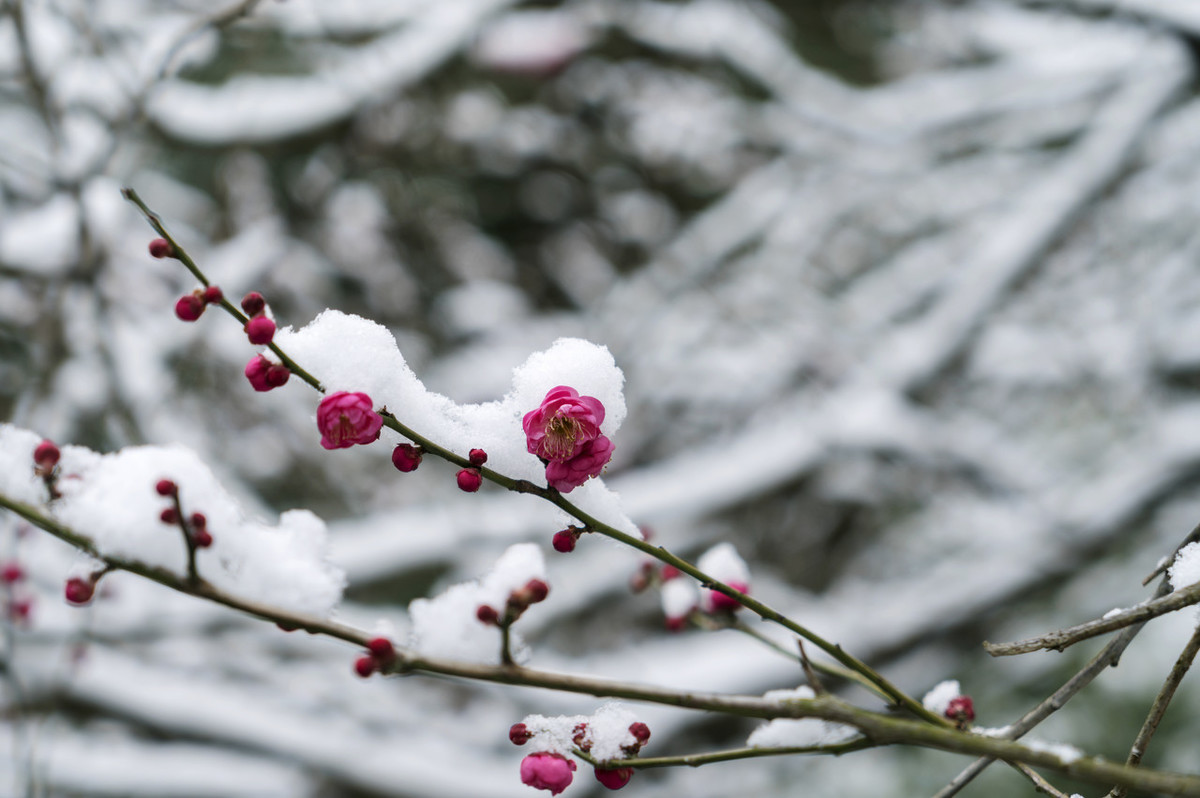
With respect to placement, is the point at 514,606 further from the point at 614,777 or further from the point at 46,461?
the point at 46,461

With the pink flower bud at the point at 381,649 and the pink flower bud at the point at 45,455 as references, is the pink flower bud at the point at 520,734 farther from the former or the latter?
the pink flower bud at the point at 45,455

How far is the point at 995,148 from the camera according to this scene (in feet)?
13.0

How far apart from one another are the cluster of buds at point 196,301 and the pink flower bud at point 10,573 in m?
1.40

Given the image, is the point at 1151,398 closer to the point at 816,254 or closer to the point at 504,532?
the point at 816,254

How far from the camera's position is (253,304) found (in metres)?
0.72

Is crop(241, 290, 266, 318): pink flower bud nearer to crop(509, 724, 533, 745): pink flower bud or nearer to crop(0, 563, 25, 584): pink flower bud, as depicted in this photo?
crop(509, 724, 533, 745): pink flower bud

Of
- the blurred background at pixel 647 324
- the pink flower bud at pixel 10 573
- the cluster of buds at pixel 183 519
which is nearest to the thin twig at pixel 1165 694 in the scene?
the cluster of buds at pixel 183 519

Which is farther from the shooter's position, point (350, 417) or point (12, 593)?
point (12, 593)

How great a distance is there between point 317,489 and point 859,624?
9.68 feet

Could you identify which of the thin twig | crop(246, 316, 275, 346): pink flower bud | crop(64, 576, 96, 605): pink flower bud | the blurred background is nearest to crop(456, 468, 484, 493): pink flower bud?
crop(246, 316, 275, 346): pink flower bud

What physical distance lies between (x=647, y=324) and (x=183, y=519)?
339 cm

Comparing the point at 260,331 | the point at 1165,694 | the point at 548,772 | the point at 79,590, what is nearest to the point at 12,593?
the point at 79,590

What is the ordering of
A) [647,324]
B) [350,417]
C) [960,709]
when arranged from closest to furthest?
[350,417]
[960,709]
[647,324]

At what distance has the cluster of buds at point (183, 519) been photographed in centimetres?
55
